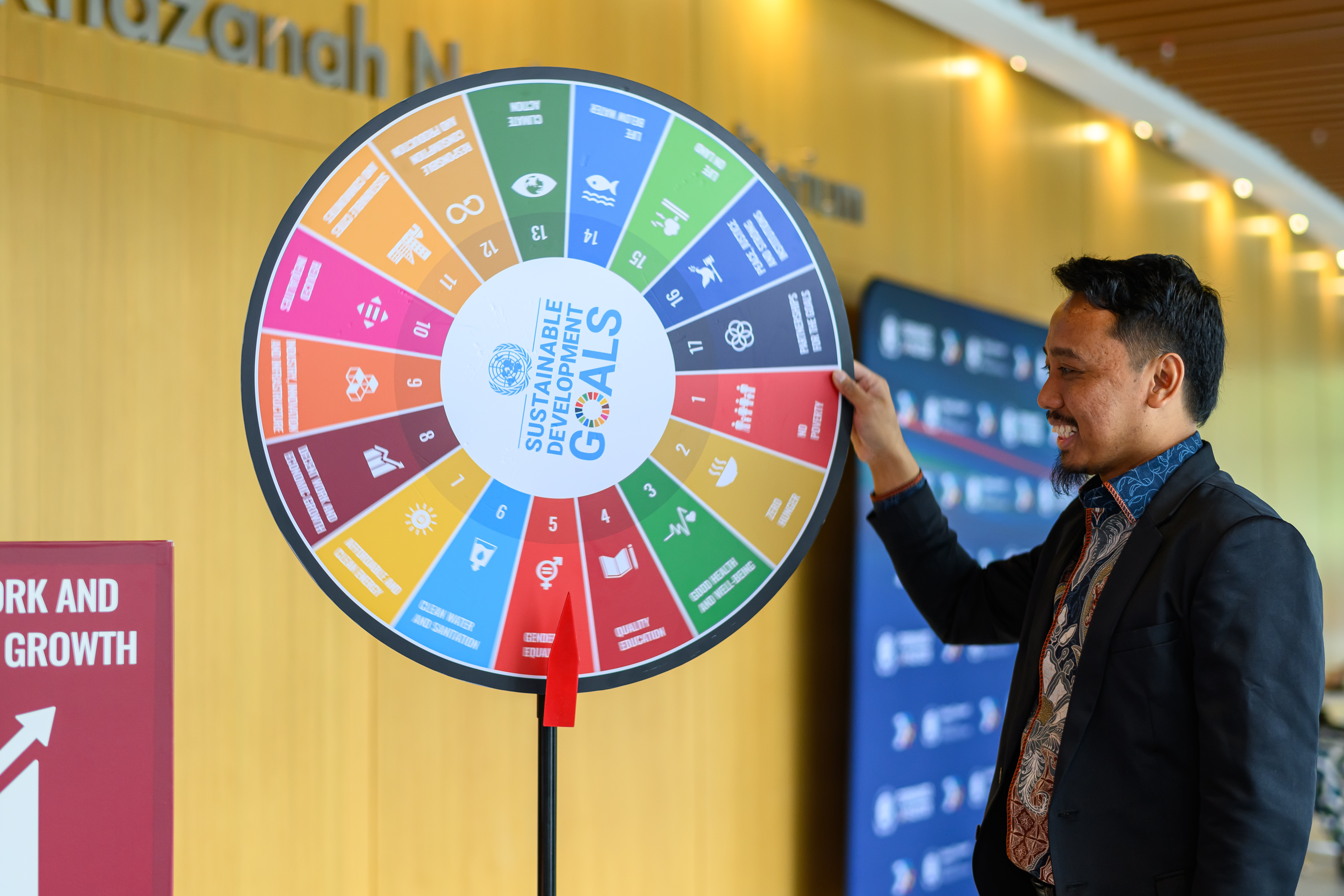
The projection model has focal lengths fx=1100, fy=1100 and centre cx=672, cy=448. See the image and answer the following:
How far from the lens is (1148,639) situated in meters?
1.43

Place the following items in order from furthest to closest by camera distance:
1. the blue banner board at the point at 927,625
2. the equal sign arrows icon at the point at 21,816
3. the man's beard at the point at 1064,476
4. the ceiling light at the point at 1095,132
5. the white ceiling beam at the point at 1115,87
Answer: the ceiling light at the point at 1095,132 → the white ceiling beam at the point at 1115,87 → the blue banner board at the point at 927,625 → the man's beard at the point at 1064,476 → the equal sign arrows icon at the point at 21,816

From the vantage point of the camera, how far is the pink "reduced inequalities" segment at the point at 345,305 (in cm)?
122

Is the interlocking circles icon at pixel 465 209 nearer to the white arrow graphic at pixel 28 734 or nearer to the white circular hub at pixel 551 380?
the white circular hub at pixel 551 380

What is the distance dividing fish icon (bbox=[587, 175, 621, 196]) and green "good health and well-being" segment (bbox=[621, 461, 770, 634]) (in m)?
0.34

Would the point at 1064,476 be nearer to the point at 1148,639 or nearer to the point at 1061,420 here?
the point at 1061,420

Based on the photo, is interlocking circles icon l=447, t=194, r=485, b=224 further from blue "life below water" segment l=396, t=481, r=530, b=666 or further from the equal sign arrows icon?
the equal sign arrows icon

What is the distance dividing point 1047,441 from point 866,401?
113 inches

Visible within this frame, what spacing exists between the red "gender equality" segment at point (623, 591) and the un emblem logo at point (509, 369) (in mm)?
153

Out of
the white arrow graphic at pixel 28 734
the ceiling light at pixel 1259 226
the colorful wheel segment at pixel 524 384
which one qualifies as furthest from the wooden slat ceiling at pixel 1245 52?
the white arrow graphic at pixel 28 734

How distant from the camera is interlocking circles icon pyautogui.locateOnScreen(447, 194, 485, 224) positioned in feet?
4.26

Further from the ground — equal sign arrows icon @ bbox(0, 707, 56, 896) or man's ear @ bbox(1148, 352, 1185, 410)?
man's ear @ bbox(1148, 352, 1185, 410)

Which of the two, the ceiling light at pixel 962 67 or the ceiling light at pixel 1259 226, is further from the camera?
the ceiling light at pixel 1259 226

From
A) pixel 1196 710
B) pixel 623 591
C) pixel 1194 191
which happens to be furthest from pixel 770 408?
pixel 1194 191

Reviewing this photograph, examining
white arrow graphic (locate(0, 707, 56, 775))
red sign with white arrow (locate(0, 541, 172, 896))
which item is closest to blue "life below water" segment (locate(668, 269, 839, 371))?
red sign with white arrow (locate(0, 541, 172, 896))
